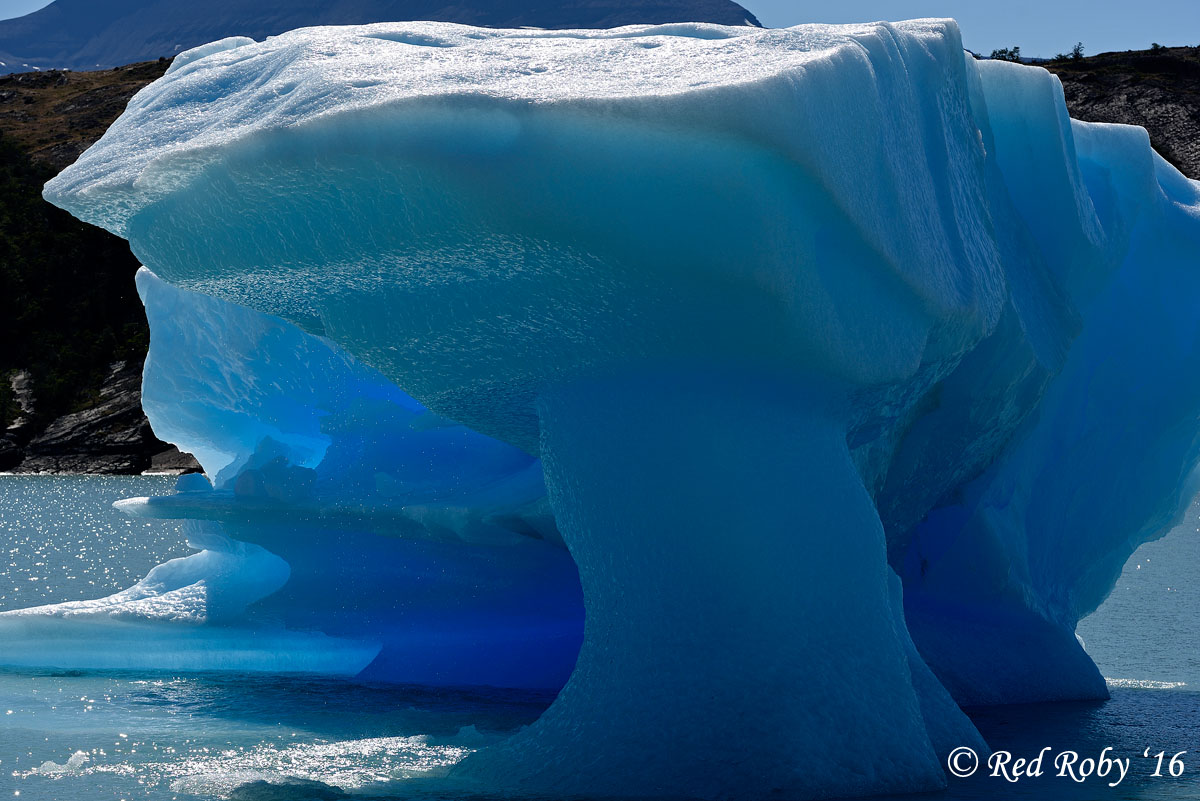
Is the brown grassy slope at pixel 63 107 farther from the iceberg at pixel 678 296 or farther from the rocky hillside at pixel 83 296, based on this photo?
the iceberg at pixel 678 296

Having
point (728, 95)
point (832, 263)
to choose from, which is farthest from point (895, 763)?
point (728, 95)

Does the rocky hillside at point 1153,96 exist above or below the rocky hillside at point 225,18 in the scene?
below

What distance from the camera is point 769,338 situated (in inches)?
162

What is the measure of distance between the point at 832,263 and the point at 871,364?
1.35 feet

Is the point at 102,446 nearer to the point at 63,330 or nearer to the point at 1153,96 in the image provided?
the point at 63,330

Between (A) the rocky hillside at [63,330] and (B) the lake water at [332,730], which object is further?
(A) the rocky hillside at [63,330]

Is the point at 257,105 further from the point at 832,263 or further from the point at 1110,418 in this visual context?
the point at 1110,418

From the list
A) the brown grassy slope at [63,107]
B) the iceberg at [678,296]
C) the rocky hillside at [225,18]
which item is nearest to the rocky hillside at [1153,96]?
the brown grassy slope at [63,107]

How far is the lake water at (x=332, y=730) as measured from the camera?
417 centimetres

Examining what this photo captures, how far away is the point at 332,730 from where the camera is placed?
5094mm

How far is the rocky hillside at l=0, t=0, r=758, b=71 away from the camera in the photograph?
134625 mm

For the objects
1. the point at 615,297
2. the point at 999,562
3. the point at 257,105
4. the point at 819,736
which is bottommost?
the point at 999,562

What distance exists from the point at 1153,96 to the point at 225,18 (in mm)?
139154

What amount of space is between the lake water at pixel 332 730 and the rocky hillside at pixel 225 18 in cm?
11785
